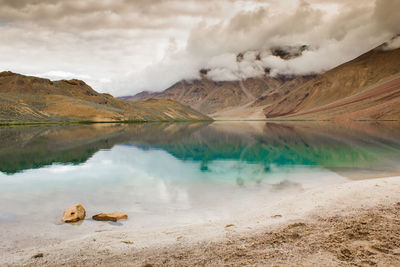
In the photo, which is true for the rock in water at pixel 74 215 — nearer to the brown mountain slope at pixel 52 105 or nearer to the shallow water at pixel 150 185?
the shallow water at pixel 150 185

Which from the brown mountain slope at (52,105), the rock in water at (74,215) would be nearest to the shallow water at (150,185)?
the rock in water at (74,215)

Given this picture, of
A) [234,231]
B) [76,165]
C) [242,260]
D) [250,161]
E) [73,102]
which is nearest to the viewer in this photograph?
[242,260]

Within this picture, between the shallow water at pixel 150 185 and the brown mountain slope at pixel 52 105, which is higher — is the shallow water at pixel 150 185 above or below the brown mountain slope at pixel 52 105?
below

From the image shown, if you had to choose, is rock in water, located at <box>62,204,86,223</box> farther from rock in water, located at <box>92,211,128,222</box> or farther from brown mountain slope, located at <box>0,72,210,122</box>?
brown mountain slope, located at <box>0,72,210,122</box>

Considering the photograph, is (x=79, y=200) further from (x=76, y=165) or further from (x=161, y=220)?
(x=76, y=165)

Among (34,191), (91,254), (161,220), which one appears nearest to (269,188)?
(161,220)

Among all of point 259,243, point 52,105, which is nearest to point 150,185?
point 259,243

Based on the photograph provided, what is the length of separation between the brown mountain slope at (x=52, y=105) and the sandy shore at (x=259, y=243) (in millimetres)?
116809

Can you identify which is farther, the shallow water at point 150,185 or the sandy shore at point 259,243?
the shallow water at point 150,185

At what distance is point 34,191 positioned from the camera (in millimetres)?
15367

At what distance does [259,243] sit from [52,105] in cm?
15554

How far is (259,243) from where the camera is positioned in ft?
25.1

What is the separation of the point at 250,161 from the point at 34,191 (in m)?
17.4

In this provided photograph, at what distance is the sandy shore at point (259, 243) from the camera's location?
666 centimetres
